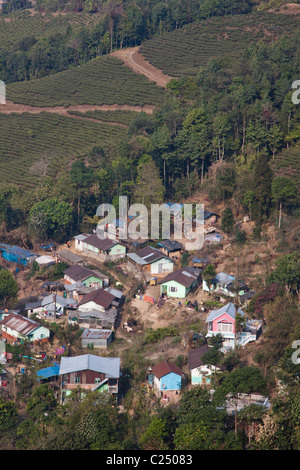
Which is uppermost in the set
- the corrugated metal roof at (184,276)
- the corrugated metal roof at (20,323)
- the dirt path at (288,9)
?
the dirt path at (288,9)

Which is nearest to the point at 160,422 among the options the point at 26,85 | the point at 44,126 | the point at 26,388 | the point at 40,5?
the point at 26,388

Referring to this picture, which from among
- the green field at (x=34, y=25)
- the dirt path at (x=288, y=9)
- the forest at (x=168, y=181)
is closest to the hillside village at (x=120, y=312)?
the forest at (x=168, y=181)

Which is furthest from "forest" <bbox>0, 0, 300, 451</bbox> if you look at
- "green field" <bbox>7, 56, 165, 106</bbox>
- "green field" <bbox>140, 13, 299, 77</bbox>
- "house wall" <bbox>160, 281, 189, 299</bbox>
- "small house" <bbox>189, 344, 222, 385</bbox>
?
"house wall" <bbox>160, 281, 189, 299</bbox>

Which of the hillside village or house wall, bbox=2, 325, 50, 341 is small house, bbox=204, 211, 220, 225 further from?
house wall, bbox=2, 325, 50, 341

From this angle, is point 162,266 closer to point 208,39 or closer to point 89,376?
point 89,376

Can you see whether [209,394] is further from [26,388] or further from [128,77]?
[128,77]

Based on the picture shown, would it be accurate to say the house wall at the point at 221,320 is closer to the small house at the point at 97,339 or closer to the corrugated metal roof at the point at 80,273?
the small house at the point at 97,339

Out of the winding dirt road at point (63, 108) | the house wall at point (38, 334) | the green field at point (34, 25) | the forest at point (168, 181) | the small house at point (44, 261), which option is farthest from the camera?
the green field at point (34, 25)
